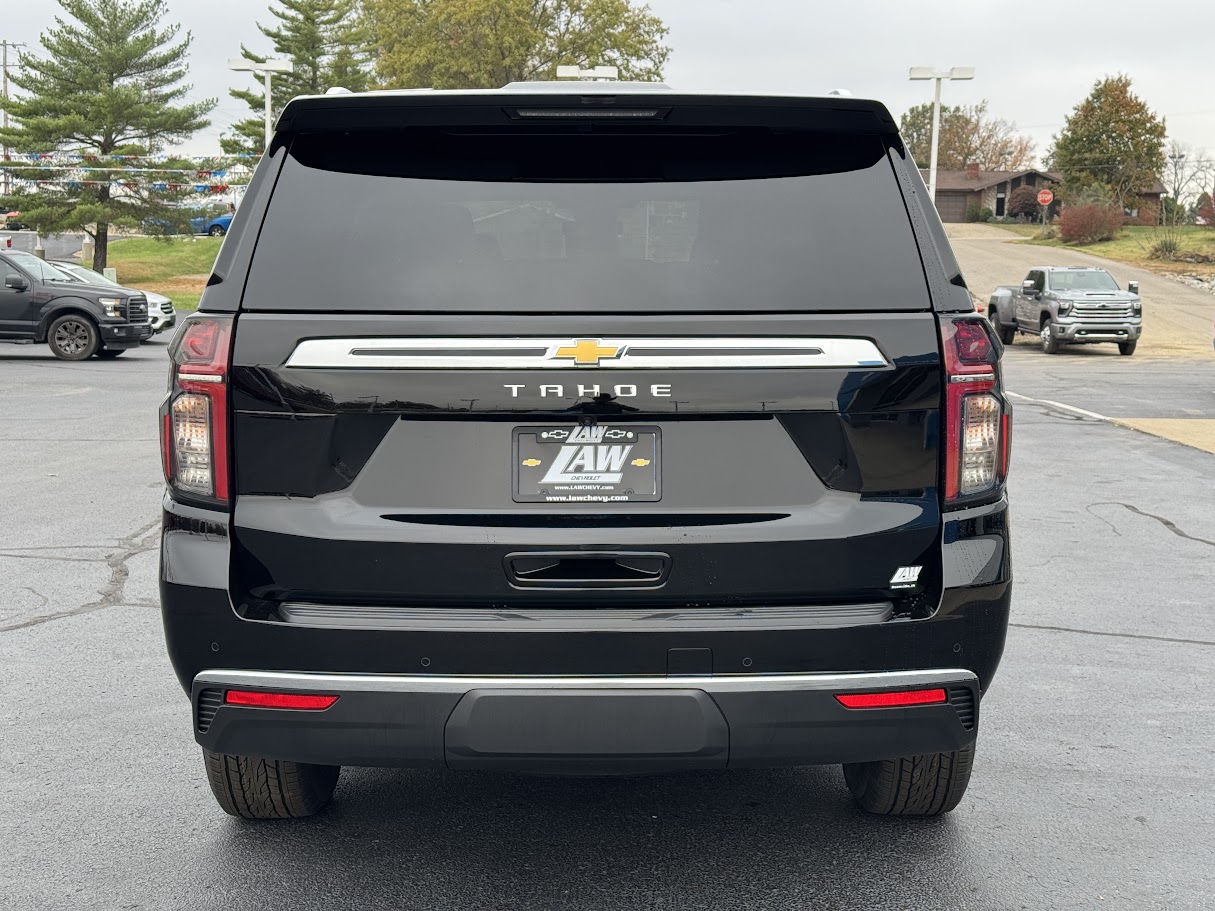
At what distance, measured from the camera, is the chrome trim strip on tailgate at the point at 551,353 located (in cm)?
320

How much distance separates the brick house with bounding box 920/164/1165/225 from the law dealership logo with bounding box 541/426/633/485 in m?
105

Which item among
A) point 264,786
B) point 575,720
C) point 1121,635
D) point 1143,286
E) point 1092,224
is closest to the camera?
point 575,720

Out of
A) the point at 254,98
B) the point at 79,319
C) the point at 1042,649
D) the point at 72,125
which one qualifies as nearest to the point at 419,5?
the point at 254,98

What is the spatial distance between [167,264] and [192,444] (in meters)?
62.6

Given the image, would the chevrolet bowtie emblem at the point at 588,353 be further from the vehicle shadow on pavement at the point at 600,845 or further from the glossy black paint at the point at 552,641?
the vehicle shadow on pavement at the point at 600,845

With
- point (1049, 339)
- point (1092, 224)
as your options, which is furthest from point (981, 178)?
point (1049, 339)

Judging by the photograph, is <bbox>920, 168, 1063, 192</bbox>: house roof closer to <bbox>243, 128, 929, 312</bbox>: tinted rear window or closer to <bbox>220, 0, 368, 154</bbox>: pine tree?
<bbox>220, 0, 368, 154</bbox>: pine tree

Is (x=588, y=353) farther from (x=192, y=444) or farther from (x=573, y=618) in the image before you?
(x=192, y=444)

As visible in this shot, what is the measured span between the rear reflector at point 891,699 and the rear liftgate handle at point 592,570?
0.51 m

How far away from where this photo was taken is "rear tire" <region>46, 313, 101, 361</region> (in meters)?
23.4

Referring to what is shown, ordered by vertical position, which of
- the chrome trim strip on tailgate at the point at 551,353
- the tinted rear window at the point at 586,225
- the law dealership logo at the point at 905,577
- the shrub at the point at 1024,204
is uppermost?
the shrub at the point at 1024,204

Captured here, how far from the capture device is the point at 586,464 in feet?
10.6

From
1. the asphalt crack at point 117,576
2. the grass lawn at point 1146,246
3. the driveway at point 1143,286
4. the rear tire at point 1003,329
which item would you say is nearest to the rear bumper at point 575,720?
the asphalt crack at point 117,576

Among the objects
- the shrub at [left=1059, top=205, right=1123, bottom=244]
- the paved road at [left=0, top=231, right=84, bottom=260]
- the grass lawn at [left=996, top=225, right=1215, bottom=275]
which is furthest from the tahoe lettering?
the shrub at [left=1059, top=205, right=1123, bottom=244]
